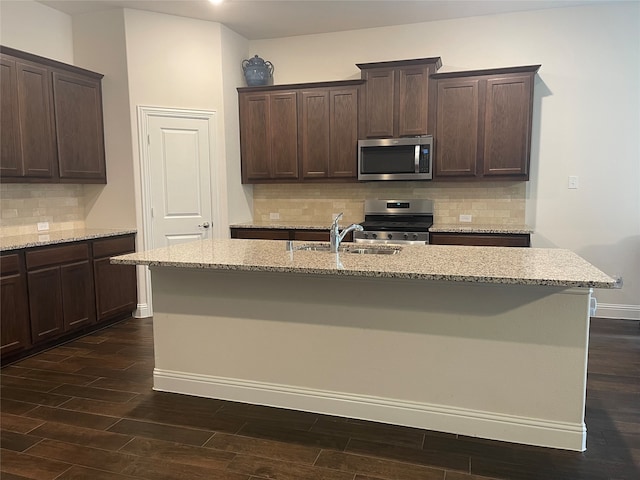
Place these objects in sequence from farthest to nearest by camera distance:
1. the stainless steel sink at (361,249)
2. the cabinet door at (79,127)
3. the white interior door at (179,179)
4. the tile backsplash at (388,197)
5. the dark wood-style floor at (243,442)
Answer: the tile backsplash at (388,197), the white interior door at (179,179), the cabinet door at (79,127), the stainless steel sink at (361,249), the dark wood-style floor at (243,442)

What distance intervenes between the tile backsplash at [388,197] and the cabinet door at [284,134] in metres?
0.34

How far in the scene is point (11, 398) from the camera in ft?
9.34

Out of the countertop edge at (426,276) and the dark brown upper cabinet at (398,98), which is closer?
the countertop edge at (426,276)

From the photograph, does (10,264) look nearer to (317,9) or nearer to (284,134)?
(284,134)

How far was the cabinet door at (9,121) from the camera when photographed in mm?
3561

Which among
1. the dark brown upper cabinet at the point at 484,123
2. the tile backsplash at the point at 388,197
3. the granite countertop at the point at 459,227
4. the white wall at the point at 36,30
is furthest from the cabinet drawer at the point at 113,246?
the dark brown upper cabinet at the point at 484,123

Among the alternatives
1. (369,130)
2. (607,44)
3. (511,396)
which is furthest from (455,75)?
(511,396)

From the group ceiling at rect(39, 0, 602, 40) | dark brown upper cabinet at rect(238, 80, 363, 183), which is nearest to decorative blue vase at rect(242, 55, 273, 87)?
dark brown upper cabinet at rect(238, 80, 363, 183)

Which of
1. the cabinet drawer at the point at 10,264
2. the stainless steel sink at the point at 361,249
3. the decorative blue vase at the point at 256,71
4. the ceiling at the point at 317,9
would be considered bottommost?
the cabinet drawer at the point at 10,264

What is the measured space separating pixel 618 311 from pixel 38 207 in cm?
552

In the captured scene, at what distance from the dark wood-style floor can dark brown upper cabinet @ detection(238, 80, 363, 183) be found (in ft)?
8.77

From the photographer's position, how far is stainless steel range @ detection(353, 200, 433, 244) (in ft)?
14.3

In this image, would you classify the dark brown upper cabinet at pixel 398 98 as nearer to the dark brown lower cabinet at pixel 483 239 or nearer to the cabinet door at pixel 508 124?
the cabinet door at pixel 508 124

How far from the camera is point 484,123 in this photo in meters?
4.32
